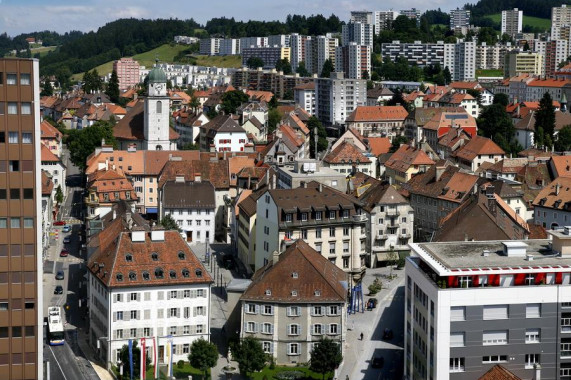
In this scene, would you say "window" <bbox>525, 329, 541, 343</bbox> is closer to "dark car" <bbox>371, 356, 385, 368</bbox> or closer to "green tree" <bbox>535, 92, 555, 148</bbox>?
"dark car" <bbox>371, 356, 385, 368</bbox>

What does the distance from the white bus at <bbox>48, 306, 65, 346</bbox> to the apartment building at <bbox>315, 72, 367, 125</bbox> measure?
124 metres

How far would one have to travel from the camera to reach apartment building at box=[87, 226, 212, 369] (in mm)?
64750

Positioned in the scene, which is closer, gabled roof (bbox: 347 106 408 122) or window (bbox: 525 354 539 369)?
window (bbox: 525 354 539 369)

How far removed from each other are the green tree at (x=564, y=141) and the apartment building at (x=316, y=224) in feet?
251

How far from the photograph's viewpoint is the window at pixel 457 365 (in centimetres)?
5228

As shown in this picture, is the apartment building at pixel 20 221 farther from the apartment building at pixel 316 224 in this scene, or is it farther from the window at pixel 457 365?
the apartment building at pixel 316 224

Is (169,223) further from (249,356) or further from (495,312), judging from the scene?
(495,312)

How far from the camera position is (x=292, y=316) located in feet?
213

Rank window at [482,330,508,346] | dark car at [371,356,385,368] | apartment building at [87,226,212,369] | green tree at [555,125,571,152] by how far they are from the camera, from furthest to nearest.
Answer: green tree at [555,125,571,152], apartment building at [87,226,212,369], dark car at [371,356,385,368], window at [482,330,508,346]

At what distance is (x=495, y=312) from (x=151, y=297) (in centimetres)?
2290

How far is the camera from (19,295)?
44875mm

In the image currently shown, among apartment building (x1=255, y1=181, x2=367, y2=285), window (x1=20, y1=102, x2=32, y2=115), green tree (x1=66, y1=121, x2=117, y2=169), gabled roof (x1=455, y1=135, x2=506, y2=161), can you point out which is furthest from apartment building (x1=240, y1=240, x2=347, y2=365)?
green tree (x1=66, y1=121, x2=117, y2=169)

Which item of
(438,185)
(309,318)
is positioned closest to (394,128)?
(438,185)

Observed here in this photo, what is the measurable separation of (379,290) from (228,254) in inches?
705
